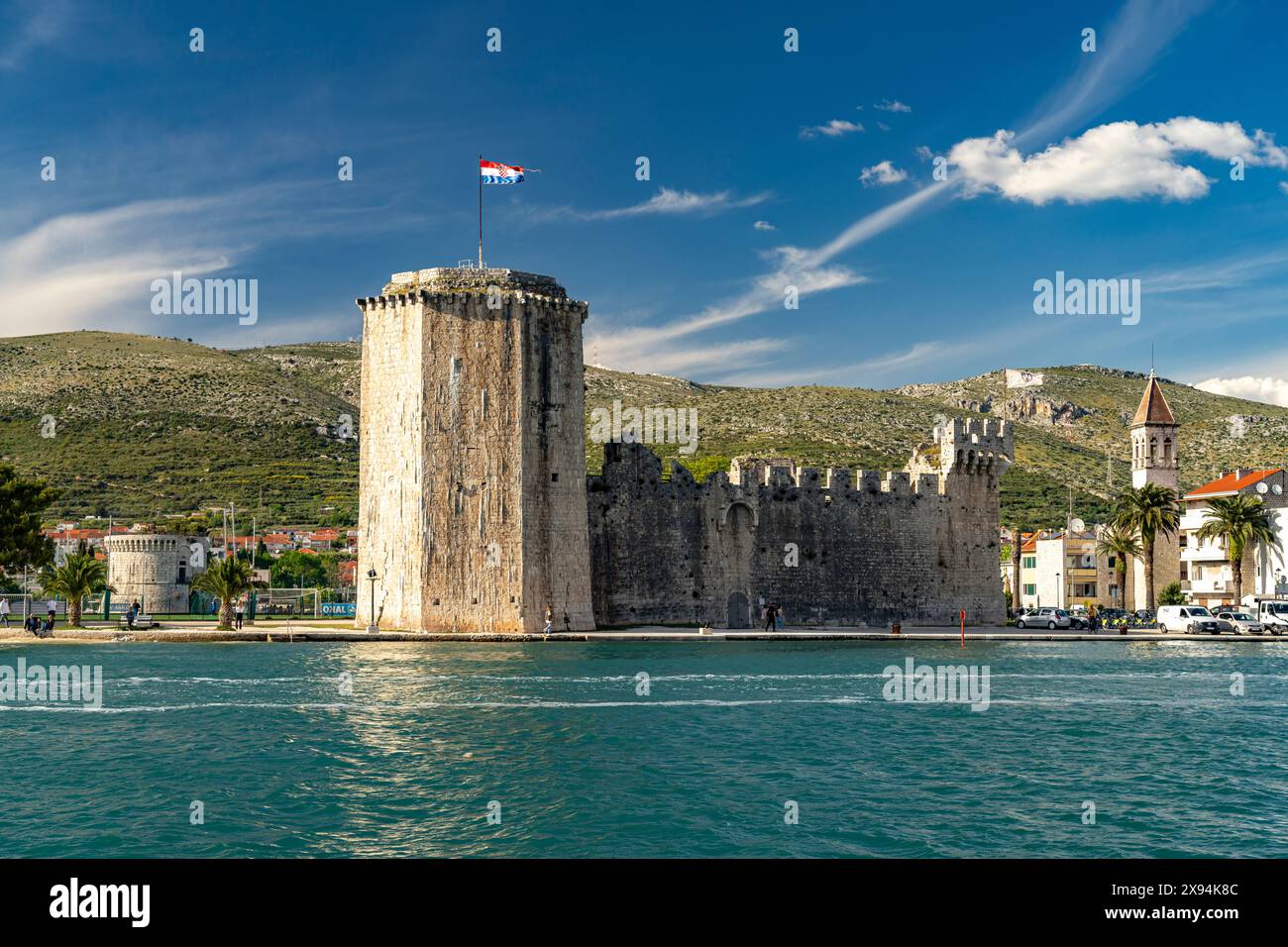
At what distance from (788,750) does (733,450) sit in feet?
225

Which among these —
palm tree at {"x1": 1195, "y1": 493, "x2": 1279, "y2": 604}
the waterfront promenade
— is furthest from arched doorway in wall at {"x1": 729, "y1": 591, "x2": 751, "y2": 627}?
palm tree at {"x1": 1195, "y1": 493, "x2": 1279, "y2": 604}

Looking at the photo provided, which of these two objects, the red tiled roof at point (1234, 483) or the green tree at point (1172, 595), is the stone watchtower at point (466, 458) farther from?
the red tiled roof at point (1234, 483)

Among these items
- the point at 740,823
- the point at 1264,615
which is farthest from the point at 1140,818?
the point at 1264,615

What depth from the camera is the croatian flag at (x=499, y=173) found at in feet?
120

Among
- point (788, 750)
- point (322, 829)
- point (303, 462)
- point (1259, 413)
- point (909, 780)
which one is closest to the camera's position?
point (322, 829)

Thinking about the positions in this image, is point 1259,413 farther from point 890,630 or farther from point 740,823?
point 740,823

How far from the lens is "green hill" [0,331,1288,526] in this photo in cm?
8469

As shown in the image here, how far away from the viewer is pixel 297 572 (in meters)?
73.2

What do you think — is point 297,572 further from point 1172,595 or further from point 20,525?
point 1172,595

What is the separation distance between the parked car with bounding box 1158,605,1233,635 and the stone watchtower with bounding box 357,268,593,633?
25510mm

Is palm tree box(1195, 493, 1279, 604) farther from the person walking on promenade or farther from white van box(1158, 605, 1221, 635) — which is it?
the person walking on promenade

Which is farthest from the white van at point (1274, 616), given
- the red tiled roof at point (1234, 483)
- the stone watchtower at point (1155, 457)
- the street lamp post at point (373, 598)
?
the street lamp post at point (373, 598)

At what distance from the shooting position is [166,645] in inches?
1393

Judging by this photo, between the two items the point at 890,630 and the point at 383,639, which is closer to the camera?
the point at 383,639
